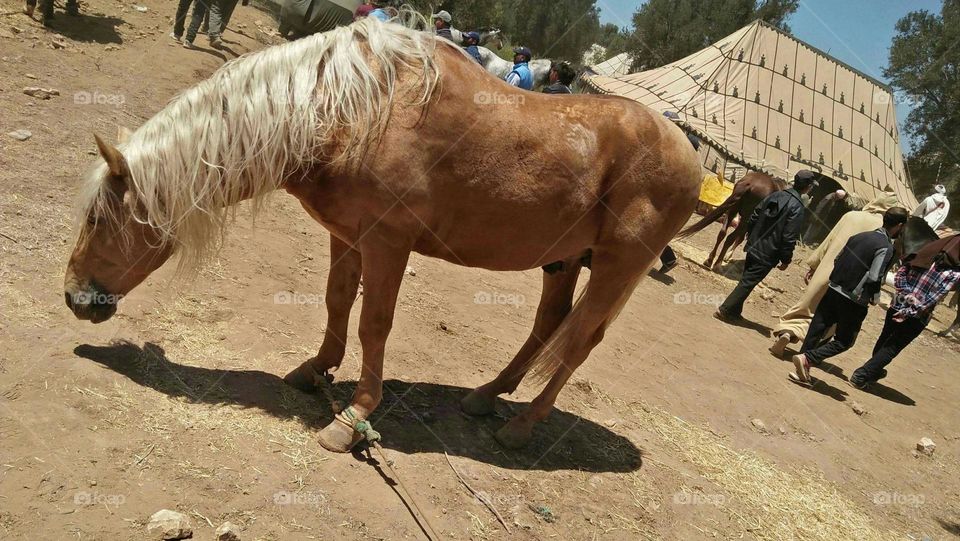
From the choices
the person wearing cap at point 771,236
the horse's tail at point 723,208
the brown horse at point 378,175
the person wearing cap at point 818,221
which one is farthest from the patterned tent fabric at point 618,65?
the brown horse at point 378,175

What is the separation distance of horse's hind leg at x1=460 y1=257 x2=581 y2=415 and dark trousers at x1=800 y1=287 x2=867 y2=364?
14.6 ft

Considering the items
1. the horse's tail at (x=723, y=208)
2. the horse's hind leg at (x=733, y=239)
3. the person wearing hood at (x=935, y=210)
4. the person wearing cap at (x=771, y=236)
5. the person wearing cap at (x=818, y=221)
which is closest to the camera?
the horse's tail at (x=723, y=208)

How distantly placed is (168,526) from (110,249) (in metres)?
1.30

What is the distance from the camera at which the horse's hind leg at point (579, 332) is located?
394 centimetres

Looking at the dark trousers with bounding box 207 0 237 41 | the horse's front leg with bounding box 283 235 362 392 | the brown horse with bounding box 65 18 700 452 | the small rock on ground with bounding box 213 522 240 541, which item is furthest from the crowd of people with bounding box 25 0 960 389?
the small rock on ground with bounding box 213 522 240 541

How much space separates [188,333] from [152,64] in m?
7.54

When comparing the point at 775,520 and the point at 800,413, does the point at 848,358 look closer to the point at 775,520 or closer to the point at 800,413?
the point at 800,413

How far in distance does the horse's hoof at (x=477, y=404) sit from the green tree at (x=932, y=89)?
960 inches

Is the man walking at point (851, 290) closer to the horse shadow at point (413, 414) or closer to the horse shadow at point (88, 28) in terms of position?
the horse shadow at point (413, 414)

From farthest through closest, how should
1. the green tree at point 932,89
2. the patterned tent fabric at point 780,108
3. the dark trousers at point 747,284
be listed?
the green tree at point 932,89, the patterned tent fabric at point 780,108, the dark trousers at point 747,284

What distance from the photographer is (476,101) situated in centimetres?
339

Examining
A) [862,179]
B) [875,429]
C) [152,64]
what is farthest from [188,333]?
[862,179]

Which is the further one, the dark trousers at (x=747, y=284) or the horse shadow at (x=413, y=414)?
the dark trousers at (x=747, y=284)

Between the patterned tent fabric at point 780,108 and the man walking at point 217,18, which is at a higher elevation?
the patterned tent fabric at point 780,108
